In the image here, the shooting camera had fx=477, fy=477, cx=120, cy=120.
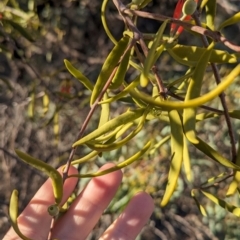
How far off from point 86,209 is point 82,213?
18 millimetres

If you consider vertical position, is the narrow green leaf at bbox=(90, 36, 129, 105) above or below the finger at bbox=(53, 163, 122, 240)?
above

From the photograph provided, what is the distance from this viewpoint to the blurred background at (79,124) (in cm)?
208

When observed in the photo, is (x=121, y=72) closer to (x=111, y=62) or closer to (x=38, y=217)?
(x=111, y=62)

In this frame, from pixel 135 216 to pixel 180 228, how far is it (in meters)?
0.84

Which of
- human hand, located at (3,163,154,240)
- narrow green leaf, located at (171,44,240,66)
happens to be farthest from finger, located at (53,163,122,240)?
narrow green leaf, located at (171,44,240,66)

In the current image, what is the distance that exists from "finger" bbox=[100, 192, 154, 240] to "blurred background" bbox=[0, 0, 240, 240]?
0.60 m

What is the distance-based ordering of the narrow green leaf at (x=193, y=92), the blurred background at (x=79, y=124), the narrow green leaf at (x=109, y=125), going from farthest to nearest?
the blurred background at (x=79, y=124)
the narrow green leaf at (x=109, y=125)
the narrow green leaf at (x=193, y=92)

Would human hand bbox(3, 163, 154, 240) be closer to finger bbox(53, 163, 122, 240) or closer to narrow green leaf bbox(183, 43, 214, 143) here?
finger bbox(53, 163, 122, 240)

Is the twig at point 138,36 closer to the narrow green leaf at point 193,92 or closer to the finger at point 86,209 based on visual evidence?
the narrow green leaf at point 193,92

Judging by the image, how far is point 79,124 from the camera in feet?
7.39

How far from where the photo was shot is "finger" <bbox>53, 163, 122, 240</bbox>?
1.37 m

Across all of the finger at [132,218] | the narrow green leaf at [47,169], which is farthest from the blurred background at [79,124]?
the narrow green leaf at [47,169]

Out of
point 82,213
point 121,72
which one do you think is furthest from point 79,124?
point 121,72

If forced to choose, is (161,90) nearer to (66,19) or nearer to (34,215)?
(34,215)
